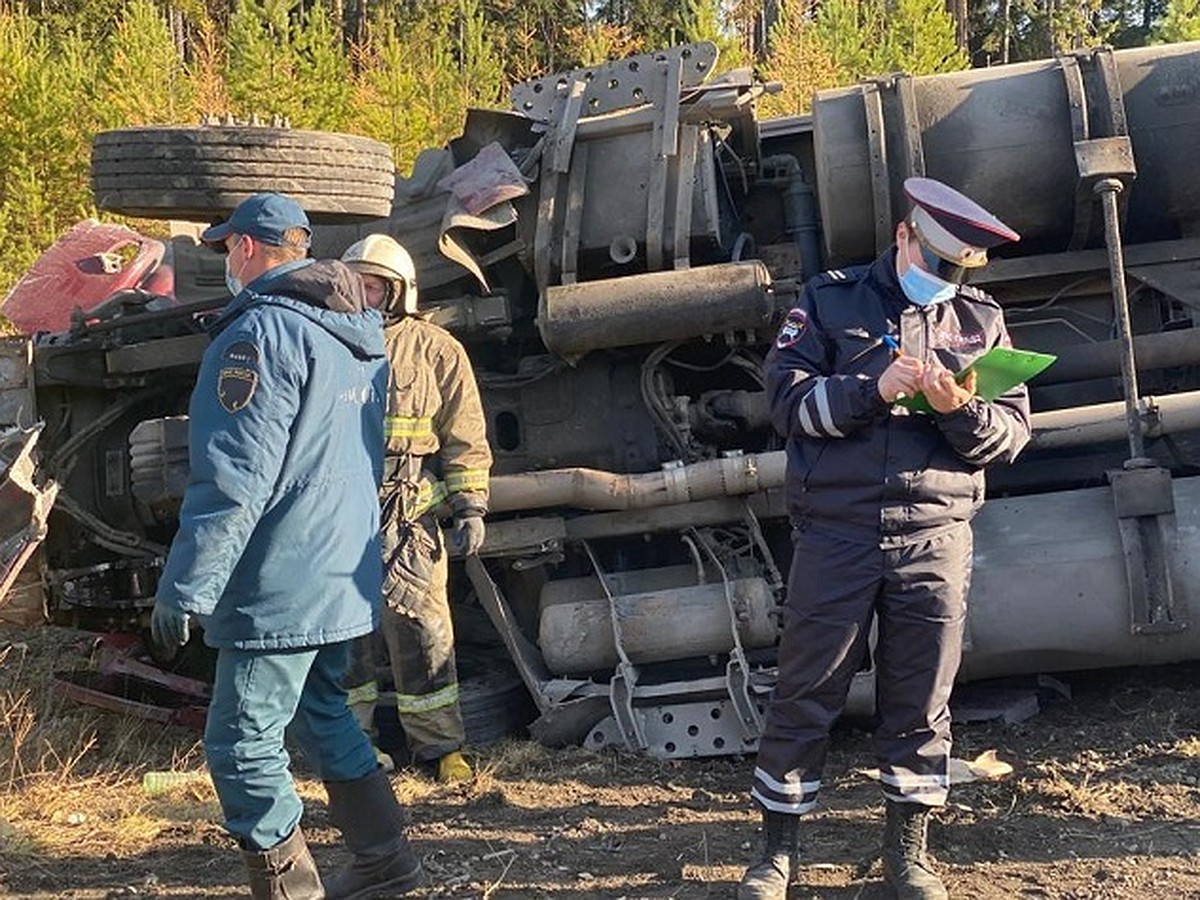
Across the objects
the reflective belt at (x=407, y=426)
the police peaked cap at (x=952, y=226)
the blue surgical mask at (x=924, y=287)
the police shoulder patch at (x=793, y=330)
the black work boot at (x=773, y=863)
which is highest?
the police peaked cap at (x=952, y=226)

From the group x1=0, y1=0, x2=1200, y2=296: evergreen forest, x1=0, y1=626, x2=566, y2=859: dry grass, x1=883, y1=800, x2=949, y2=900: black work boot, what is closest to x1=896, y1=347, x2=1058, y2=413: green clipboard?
x1=883, y1=800, x2=949, y2=900: black work boot

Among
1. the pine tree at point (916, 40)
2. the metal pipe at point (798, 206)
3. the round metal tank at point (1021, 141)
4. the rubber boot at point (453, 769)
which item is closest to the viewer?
the rubber boot at point (453, 769)

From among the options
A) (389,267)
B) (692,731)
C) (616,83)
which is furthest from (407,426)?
(616,83)

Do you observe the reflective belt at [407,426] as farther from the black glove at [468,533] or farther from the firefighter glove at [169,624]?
the firefighter glove at [169,624]

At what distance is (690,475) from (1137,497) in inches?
57.7

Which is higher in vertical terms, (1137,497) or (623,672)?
(1137,497)

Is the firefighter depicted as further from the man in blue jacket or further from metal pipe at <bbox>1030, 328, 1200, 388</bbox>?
metal pipe at <bbox>1030, 328, 1200, 388</bbox>

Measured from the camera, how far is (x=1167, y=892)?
122 inches

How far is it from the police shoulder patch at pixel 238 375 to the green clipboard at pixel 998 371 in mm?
1428

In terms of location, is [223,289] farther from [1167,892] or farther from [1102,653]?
[1167,892]

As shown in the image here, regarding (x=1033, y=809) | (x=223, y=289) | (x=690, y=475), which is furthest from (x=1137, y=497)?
(x=223, y=289)

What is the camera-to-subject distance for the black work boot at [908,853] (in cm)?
305

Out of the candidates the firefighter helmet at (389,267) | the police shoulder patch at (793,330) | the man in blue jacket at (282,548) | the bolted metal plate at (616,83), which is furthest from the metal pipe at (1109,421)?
the man in blue jacket at (282,548)

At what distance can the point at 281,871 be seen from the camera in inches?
118
